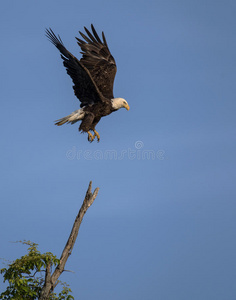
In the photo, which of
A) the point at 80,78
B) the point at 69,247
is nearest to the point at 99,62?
the point at 80,78

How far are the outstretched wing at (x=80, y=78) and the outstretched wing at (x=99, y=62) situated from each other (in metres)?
0.75

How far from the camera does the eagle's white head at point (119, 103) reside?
606 inches

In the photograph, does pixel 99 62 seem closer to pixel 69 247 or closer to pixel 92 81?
pixel 92 81

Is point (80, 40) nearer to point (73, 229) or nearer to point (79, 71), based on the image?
point (79, 71)

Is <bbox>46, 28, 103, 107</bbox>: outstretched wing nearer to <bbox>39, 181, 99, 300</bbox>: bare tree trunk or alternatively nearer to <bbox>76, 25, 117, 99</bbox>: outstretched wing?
<bbox>76, 25, 117, 99</bbox>: outstretched wing

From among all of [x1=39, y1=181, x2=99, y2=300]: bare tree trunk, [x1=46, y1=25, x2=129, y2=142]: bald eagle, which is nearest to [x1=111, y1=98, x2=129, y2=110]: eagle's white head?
[x1=46, y1=25, x2=129, y2=142]: bald eagle

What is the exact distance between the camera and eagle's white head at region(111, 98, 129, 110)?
606 inches

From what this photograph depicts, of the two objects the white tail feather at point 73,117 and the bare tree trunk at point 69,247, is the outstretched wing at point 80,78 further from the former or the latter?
the bare tree trunk at point 69,247

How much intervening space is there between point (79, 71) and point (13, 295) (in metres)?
6.59

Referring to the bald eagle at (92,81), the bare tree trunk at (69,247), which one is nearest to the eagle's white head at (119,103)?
the bald eagle at (92,81)

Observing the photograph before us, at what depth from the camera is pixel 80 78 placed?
48.4 feet

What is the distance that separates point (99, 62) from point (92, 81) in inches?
71.5

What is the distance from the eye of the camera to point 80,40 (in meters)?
16.2

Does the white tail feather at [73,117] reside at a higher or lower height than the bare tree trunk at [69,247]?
higher
